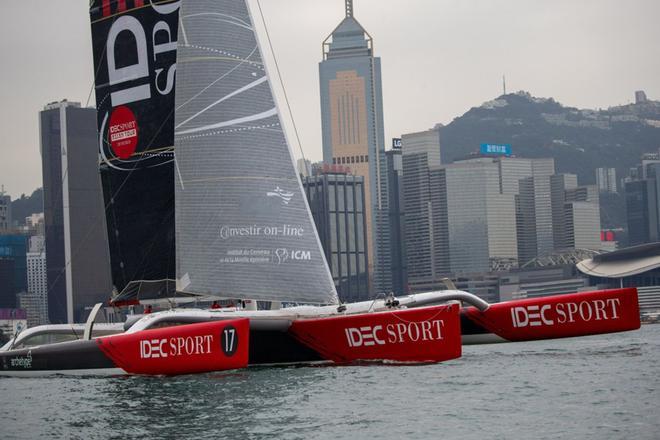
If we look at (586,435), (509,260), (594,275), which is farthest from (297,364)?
(509,260)

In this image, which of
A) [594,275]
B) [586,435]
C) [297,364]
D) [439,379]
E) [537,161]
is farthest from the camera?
[537,161]

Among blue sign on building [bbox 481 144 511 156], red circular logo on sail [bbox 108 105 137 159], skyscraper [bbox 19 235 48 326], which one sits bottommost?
skyscraper [bbox 19 235 48 326]

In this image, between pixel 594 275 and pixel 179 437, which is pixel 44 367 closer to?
pixel 179 437

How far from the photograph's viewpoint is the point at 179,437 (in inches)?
587

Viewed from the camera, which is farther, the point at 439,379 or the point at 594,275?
the point at 594,275

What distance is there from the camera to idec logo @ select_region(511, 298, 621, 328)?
2348 centimetres

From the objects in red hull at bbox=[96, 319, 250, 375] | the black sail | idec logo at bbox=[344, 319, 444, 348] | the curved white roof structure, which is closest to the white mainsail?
idec logo at bbox=[344, 319, 444, 348]

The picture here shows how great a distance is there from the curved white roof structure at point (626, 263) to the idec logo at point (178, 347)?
401ft

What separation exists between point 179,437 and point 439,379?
6.14 metres

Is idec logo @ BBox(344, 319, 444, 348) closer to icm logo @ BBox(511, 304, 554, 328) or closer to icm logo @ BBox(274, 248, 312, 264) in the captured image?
icm logo @ BBox(274, 248, 312, 264)

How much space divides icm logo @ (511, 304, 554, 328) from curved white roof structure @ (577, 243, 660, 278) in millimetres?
117339

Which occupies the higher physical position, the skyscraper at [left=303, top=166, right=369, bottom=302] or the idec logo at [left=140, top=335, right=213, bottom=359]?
the skyscraper at [left=303, top=166, right=369, bottom=302]

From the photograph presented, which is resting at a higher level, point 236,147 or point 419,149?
point 419,149

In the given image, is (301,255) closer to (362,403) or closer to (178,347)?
(178,347)
